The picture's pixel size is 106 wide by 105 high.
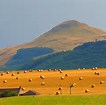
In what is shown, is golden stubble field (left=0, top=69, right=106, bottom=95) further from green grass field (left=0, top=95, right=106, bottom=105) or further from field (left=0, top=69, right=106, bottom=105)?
green grass field (left=0, top=95, right=106, bottom=105)

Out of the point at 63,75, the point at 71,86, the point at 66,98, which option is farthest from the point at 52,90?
the point at 66,98

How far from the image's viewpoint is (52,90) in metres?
90.2

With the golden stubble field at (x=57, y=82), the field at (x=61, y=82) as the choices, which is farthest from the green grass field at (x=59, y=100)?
the golden stubble field at (x=57, y=82)

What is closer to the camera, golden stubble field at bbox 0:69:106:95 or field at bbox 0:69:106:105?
field at bbox 0:69:106:105

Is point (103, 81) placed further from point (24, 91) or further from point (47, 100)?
point (47, 100)

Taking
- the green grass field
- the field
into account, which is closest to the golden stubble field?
the field

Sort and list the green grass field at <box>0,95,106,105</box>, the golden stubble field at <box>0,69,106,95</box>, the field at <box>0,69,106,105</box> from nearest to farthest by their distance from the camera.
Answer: the green grass field at <box>0,95,106,105</box> < the field at <box>0,69,106,105</box> < the golden stubble field at <box>0,69,106,95</box>

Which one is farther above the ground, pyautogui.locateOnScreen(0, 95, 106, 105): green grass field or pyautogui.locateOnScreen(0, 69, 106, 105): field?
pyautogui.locateOnScreen(0, 69, 106, 105): field

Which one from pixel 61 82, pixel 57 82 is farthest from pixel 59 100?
pixel 57 82

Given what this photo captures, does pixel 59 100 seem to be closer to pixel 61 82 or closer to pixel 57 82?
pixel 61 82

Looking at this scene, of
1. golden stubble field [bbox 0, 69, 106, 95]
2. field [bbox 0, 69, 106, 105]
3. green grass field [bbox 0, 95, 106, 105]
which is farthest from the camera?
golden stubble field [bbox 0, 69, 106, 95]

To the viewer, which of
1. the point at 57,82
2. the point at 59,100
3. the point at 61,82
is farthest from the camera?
the point at 57,82

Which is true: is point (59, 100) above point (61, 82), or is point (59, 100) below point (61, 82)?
below

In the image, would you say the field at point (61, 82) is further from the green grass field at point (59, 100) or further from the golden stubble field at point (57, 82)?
the green grass field at point (59, 100)
